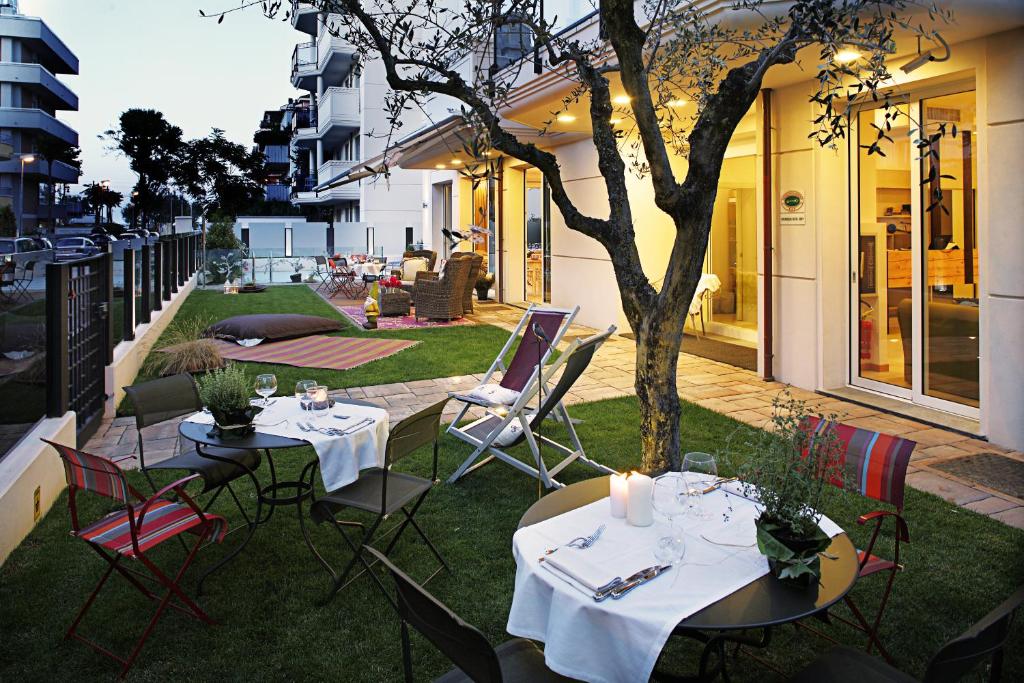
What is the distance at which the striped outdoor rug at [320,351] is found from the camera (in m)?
9.52

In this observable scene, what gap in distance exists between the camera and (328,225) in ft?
140

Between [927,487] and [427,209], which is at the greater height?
[427,209]

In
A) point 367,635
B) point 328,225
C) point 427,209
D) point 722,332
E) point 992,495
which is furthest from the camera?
point 328,225

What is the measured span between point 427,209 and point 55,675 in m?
20.4

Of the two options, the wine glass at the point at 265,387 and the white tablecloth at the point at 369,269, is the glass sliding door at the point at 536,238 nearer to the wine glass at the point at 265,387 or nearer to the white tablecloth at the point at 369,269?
the white tablecloth at the point at 369,269

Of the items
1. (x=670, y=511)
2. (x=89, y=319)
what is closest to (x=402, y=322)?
(x=89, y=319)

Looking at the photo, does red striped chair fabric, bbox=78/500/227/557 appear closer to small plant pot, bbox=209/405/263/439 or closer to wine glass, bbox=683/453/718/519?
small plant pot, bbox=209/405/263/439

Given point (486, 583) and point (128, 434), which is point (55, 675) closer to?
point (486, 583)

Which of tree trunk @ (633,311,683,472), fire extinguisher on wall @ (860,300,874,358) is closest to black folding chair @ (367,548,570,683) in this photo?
tree trunk @ (633,311,683,472)

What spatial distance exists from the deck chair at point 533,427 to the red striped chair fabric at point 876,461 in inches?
64.4

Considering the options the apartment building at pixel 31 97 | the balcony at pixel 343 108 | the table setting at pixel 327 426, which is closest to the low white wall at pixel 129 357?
the table setting at pixel 327 426

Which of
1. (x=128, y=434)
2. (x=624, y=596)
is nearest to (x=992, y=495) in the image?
(x=624, y=596)

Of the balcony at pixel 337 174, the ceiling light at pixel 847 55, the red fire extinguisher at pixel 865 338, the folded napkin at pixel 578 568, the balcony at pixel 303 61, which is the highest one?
the balcony at pixel 303 61

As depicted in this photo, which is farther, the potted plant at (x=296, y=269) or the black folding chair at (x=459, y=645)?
the potted plant at (x=296, y=269)
